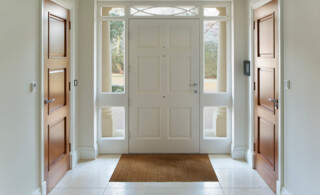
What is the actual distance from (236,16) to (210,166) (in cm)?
224

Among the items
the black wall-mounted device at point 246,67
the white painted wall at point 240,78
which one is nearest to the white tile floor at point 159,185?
the white painted wall at point 240,78

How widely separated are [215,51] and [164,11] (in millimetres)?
1013

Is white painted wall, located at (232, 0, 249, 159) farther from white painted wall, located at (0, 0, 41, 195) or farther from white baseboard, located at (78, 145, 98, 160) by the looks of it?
white painted wall, located at (0, 0, 41, 195)

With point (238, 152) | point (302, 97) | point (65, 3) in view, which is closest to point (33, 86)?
point (65, 3)

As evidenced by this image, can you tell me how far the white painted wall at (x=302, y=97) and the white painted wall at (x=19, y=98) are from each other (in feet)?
8.24

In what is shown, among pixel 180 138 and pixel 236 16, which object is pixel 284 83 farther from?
pixel 180 138

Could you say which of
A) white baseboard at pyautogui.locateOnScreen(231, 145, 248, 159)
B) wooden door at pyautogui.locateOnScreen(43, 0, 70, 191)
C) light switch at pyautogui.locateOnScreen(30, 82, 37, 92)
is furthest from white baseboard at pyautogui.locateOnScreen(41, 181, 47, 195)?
white baseboard at pyautogui.locateOnScreen(231, 145, 248, 159)

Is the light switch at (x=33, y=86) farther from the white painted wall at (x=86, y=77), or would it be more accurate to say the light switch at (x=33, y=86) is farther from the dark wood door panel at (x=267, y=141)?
the dark wood door panel at (x=267, y=141)

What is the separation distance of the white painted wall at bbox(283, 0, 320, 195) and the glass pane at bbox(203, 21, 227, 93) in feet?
6.24

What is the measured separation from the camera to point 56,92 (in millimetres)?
4160

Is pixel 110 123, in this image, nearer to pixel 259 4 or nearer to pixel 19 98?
pixel 19 98

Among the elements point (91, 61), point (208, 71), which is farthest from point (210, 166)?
point (91, 61)

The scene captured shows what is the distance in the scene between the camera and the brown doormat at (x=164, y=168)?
14.2 feet

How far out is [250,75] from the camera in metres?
4.86
